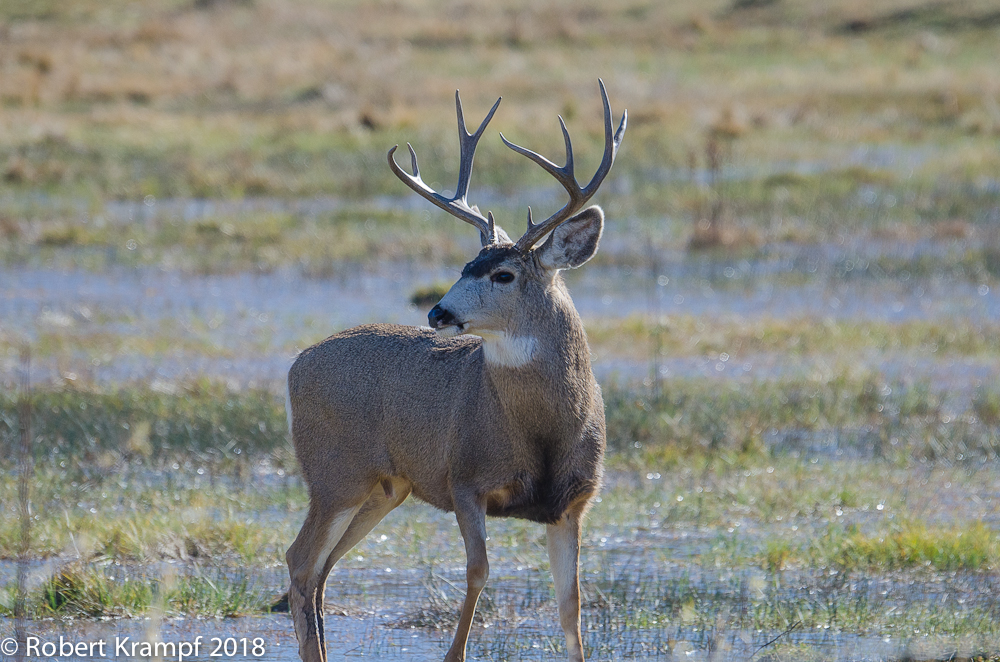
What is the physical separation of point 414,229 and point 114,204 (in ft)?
16.2

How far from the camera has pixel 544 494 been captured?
241 inches

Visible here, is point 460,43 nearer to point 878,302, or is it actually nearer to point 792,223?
point 792,223

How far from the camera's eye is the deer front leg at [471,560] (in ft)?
19.5

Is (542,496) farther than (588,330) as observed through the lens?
No

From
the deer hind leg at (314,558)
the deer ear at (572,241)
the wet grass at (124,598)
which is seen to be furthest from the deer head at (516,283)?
the wet grass at (124,598)

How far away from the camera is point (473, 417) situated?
6.31 metres

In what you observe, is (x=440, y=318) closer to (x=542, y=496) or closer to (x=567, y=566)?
(x=542, y=496)

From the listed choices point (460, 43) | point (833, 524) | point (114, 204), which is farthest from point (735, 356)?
→ point (460, 43)

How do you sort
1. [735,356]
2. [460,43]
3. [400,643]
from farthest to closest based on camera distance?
1. [460,43]
2. [735,356]
3. [400,643]

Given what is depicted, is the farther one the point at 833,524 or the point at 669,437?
the point at 669,437

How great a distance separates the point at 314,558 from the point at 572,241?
180cm

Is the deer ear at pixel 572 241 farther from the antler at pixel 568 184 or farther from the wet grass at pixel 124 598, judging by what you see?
the wet grass at pixel 124 598

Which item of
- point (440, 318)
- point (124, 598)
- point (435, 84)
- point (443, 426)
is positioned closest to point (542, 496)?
point (443, 426)

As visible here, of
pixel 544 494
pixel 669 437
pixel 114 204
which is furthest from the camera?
pixel 114 204
